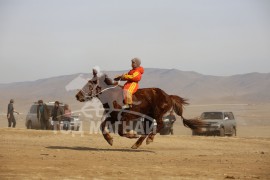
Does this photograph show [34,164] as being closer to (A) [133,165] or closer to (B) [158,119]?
(A) [133,165]

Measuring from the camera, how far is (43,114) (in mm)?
32719

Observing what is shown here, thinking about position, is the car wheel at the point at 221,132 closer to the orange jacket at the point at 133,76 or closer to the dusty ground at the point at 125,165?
the dusty ground at the point at 125,165

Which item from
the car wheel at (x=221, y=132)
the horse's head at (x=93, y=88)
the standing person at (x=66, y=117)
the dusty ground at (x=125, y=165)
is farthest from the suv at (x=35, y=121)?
the horse's head at (x=93, y=88)

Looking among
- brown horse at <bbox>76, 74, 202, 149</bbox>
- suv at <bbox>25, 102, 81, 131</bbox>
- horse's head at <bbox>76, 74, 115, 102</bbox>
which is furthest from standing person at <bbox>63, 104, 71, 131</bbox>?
horse's head at <bbox>76, 74, 115, 102</bbox>

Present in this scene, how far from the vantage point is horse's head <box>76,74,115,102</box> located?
55.1 ft

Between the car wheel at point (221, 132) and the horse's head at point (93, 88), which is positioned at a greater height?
the horse's head at point (93, 88)

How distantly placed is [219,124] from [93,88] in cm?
1784

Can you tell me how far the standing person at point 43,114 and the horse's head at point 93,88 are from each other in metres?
15.7

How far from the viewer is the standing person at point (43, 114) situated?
32.6m

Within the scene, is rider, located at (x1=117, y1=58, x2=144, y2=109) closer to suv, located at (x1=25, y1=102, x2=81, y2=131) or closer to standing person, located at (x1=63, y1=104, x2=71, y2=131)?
standing person, located at (x1=63, y1=104, x2=71, y2=131)

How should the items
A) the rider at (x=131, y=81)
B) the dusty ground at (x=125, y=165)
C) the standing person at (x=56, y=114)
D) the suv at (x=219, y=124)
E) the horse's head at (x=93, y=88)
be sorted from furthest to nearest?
1. the suv at (x=219, y=124)
2. the standing person at (x=56, y=114)
3. the rider at (x=131, y=81)
4. the horse's head at (x=93, y=88)
5. the dusty ground at (x=125, y=165)

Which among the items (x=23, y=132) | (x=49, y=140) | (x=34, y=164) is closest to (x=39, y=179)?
(x=34, y=164)

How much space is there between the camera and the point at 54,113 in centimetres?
3170

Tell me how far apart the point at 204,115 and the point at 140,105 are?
18438 mm
